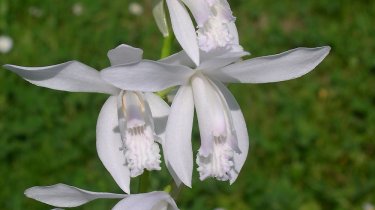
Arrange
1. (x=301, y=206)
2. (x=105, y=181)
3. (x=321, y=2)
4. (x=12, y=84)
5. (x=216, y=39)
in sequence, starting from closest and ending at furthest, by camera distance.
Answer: (x=216, y=39), (x=105, y=181), (x=301, y=206), (x=12, y=84), (x=321, y=2)

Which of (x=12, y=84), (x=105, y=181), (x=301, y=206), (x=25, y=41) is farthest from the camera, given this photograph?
(x=25, y=41)

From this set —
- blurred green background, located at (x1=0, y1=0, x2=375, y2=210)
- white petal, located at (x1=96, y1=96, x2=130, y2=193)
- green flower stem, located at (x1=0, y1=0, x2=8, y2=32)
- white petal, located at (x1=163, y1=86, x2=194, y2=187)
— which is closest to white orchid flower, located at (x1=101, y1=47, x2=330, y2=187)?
white petal, located at (x1=163, y1=86, x2=194, y2=187)

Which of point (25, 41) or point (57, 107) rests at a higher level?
point (25, 41)

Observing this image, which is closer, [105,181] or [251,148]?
[105,181]

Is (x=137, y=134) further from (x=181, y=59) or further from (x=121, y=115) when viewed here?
(x=181, y=59)

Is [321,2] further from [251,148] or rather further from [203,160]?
[203,160]

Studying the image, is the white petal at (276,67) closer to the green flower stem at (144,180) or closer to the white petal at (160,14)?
the white petal at (160,14)

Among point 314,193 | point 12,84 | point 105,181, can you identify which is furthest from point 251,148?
point 12,84
